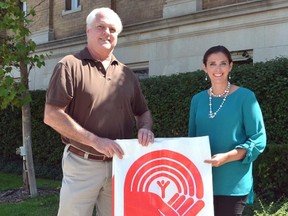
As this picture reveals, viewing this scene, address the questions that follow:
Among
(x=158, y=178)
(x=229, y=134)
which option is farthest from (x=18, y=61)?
(x=229, y=134)

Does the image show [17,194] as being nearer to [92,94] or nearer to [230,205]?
[92,94]

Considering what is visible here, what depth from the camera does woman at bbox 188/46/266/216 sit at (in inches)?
129

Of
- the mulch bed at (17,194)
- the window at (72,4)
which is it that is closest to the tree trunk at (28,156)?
the mulch bed at (17,194)

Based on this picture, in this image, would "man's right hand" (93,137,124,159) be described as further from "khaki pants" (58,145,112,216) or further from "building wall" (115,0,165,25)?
"building wall" (115,0,165,25)

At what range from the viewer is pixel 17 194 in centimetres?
869

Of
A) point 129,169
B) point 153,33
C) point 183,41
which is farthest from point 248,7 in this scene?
point 129,169

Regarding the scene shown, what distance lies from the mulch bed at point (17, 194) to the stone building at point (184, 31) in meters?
3.63

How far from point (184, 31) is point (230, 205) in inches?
315

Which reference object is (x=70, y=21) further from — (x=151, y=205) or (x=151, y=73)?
(x=151, y=205)

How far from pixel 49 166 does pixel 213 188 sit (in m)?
9.00

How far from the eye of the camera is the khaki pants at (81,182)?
139 inches

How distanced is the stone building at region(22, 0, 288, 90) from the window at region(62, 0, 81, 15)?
44mm

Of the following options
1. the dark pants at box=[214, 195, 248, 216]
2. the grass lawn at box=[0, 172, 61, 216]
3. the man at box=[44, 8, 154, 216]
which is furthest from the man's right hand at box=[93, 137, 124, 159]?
the grass lawn at box=[0, 172, 61, 216]

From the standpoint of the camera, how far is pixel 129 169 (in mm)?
3439
